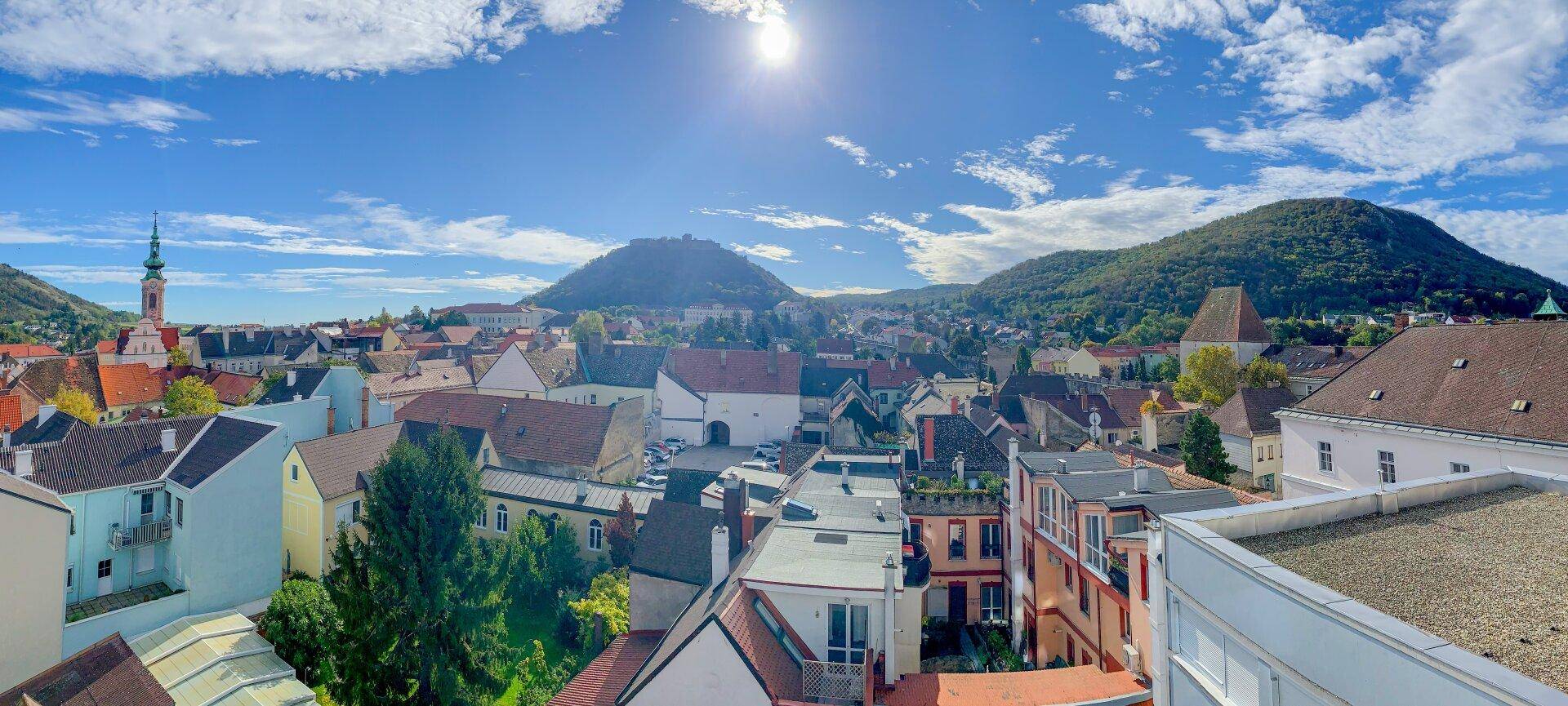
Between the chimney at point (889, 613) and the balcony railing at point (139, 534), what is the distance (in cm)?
2350

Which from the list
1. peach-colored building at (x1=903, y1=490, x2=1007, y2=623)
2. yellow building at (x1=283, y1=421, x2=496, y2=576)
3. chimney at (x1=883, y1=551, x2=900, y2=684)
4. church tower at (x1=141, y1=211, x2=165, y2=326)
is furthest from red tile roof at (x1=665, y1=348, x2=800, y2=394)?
church tower at (x1=141, y1=211, x2=165, y2=326)

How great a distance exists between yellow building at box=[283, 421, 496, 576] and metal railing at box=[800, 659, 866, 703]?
18210 mm

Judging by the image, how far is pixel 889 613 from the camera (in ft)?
37.9

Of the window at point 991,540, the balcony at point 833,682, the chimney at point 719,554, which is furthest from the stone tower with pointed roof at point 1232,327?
the balcony at point 833,682

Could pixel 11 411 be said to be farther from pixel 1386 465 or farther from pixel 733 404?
pixel 1386 465

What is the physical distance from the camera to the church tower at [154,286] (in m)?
74.5

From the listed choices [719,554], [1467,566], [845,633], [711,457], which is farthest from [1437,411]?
[711,457]

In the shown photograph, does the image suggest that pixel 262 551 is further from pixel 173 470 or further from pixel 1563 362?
pixel 1563 362

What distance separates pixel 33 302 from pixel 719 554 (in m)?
205

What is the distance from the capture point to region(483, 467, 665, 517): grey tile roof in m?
23.8

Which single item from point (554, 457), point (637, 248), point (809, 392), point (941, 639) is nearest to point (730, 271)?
point (637, 248)

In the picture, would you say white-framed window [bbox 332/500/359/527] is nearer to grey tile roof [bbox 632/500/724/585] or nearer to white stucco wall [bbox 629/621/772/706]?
grey tile roof [bbox 632/500/724/585]

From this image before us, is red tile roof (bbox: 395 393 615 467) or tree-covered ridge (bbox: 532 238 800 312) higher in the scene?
tree-covered ridge (bbox: 532 238 800 312)

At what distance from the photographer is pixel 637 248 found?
626 ft
